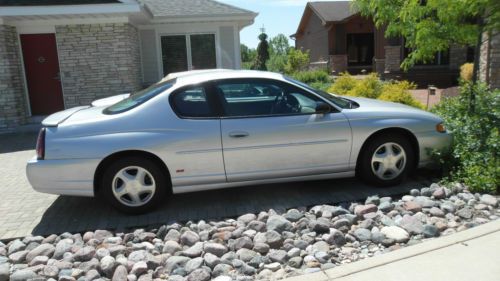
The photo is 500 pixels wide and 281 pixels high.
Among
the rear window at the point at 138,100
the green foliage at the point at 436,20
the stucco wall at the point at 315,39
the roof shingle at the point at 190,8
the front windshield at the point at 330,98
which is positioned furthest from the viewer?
the stucco wall at the point at 315,39

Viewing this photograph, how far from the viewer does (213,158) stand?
4.94 meters

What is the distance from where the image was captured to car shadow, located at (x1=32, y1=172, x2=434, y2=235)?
4.85m

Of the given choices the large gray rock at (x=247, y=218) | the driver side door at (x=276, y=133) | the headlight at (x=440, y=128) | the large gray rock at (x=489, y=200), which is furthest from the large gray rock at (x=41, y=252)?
the headlight at (x=440, y=128)

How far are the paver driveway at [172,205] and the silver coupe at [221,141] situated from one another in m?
0.23

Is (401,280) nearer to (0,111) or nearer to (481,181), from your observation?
(481,181)

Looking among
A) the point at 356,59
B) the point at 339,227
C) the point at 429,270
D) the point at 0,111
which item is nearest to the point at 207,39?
the point at 0,111

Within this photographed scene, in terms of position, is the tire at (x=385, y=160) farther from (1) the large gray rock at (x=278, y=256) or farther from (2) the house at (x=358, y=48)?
(2) the house at (x=358, y=48)

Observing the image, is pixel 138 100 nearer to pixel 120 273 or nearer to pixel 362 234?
pixel 120 273

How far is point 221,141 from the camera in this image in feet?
16.1

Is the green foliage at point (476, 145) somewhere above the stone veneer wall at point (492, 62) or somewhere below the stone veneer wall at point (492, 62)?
below

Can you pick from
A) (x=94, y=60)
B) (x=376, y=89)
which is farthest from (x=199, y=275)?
(x=94, y=60)

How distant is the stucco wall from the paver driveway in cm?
2455

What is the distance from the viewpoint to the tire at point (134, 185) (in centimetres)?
481

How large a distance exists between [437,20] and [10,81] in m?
10.00
